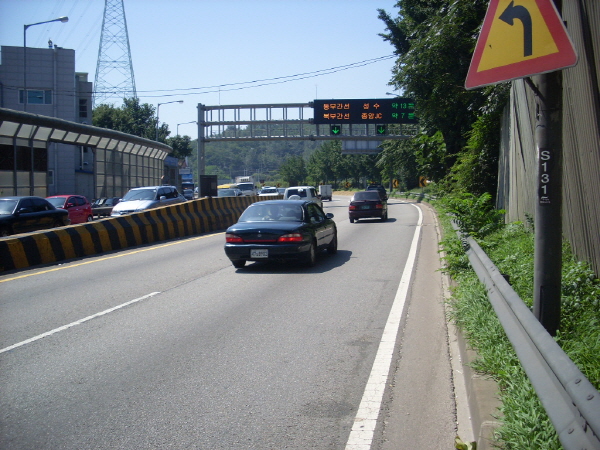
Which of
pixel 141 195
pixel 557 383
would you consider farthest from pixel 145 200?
pixel 557 383

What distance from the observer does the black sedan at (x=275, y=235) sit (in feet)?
40.7

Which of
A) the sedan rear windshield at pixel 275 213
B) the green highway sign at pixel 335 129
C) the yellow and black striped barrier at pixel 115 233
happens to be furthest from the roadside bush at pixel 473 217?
the green highway sign at pixel 335 129

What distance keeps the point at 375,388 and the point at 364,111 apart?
1631 inches

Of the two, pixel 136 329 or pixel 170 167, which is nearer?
pixel 136 329

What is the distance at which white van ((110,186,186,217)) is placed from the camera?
78.4 ft

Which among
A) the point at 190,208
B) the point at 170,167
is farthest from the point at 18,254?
the point at 170,167

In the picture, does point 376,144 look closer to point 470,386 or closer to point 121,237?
point 121,237

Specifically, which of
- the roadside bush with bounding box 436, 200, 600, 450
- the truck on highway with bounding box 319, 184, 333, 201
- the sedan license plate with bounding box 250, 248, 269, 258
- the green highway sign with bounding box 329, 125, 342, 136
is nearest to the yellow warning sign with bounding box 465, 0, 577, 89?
the roadside bush with bounding box 436, 200, 600, 450

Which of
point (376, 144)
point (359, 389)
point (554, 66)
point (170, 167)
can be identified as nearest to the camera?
point (554, 66)

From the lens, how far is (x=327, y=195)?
66375 millimetres

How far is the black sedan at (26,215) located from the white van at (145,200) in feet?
12.8

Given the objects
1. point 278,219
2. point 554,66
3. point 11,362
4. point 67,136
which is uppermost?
point 67,136

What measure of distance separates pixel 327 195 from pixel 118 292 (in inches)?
2220

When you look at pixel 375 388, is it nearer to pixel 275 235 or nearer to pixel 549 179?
pixel 549 179
